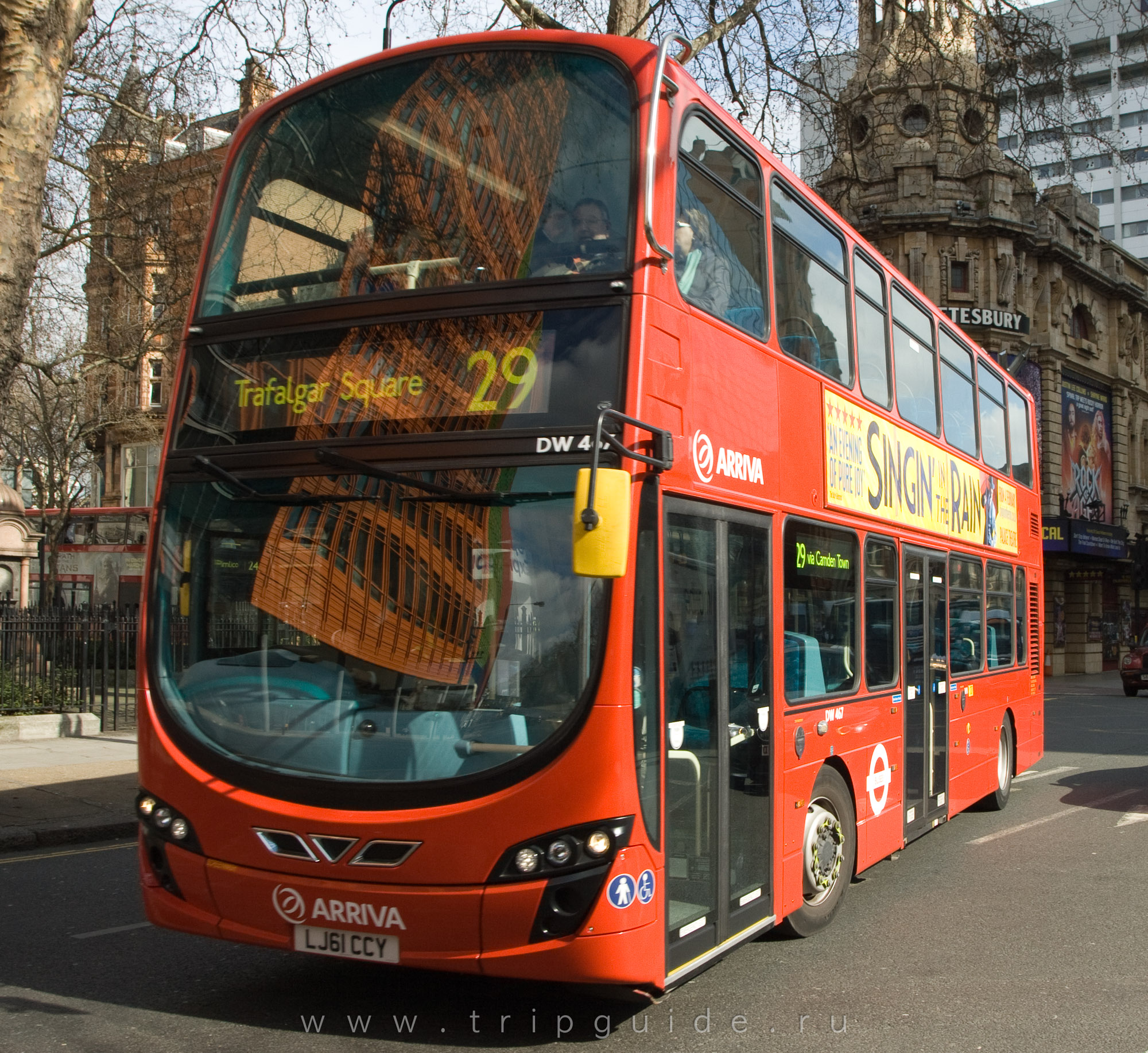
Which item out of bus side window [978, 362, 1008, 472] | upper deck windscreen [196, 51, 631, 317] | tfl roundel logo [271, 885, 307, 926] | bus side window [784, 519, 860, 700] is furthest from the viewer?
bus side window [978, 362, 1008, 472]

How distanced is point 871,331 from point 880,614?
185 cm

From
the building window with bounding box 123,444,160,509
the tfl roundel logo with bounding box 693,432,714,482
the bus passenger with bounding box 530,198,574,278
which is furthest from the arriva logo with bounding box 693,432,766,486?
the building window with bounding box 123,444,160,509

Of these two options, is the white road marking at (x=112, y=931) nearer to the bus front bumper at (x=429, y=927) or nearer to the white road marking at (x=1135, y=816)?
the bus front bumper at (x=429, y=927)

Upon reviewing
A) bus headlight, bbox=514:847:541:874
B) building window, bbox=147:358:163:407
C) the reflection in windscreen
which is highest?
building window, bbox=147:358:163:407

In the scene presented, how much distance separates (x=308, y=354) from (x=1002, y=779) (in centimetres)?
844

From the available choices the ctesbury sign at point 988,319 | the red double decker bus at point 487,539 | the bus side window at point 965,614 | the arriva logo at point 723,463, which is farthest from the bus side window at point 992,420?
the ctesbury sign at point 988,319

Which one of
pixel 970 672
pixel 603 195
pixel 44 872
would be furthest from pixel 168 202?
pixel 603 195

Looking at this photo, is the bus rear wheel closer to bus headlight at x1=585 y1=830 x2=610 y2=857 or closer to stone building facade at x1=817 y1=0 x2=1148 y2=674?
bus headlight at x1=585 y1=830 x2=610 y2=857

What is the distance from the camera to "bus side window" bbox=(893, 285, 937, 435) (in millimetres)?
8414

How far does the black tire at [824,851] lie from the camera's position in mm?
6418

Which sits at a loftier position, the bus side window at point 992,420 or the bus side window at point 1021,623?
the bus side window at point 992,420

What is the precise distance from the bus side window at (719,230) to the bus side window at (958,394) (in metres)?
3.85

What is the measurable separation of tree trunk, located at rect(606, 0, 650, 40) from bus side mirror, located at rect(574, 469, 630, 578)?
11.6 metres

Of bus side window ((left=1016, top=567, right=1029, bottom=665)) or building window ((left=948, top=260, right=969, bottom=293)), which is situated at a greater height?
building window ((left=948, top=260, right=969, bottom=293))
